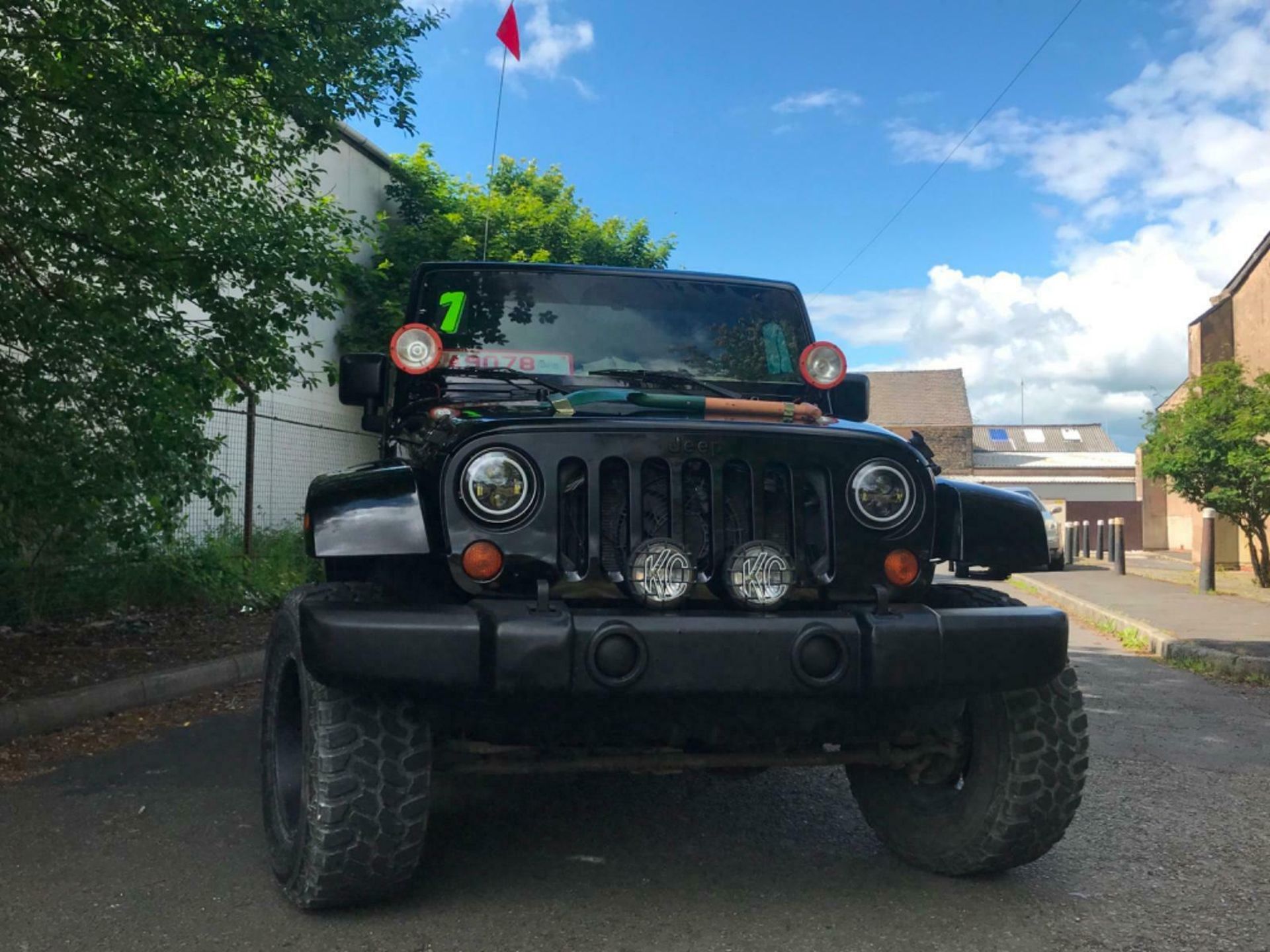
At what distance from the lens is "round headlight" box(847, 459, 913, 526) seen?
3.04m

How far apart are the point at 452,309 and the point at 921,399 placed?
188 ft

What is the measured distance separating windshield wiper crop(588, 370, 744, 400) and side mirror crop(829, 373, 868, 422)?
572 millimetres

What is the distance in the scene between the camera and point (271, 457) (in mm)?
12961

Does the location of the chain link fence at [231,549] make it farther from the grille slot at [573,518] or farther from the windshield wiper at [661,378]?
the grille slot at [573,518]

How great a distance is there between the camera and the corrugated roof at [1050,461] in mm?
Answer: 59375

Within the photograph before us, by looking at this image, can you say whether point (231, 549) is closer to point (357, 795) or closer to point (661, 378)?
point (661, 378)

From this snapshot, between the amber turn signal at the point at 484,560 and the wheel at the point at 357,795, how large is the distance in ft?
1.09

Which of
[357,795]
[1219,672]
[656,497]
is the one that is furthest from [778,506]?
[1219,672]

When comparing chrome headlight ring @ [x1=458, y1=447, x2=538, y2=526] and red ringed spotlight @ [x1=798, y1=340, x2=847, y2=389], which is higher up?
red ringed spotlight @ [x1=798, y1=340, x2=847, y2=389]

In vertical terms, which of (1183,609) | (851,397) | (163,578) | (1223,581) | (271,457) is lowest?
(1183,609)

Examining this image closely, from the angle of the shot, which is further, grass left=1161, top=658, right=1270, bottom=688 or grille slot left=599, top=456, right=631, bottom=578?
grass left=1161, top=658, right=1270, bottom=688

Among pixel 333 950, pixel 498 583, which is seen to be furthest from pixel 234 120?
pixel 333 950

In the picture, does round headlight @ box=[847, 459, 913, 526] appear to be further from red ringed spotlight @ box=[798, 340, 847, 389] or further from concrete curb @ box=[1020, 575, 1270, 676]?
concrete curb @ box=[1020, 575, 1270, 676]

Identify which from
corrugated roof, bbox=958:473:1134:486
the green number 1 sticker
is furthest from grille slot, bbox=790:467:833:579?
corrugated roof, bbox=958:473:1134:486
